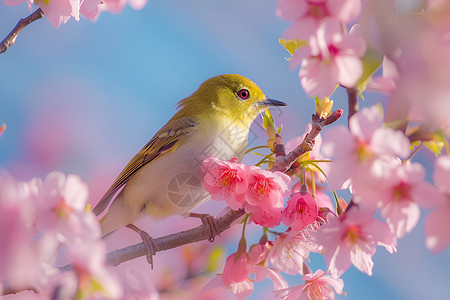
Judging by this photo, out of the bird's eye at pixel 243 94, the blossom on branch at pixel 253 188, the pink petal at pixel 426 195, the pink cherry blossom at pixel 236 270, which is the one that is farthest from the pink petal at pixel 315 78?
the bird's eye at pixel 243 94

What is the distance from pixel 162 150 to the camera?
216 centimetres

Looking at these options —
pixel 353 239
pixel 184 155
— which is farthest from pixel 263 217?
pixel 184 155

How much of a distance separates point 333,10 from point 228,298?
107 centimetres

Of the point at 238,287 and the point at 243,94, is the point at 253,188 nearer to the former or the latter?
the point at 238,287

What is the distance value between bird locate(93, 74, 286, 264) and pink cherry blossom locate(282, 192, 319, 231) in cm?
64

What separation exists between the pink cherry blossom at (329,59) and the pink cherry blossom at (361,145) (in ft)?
0.31

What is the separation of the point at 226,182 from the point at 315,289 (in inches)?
16.5

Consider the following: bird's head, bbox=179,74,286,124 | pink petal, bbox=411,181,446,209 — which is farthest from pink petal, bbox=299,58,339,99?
bird's head, bbox=179,74,286,124

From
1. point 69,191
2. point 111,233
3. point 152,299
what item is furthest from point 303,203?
point 111,233

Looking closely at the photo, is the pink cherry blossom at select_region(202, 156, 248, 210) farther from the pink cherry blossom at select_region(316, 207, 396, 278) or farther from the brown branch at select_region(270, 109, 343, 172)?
the pink cherry blossom at select_region(316, 207, 396, 278)

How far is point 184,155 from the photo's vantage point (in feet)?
6.70

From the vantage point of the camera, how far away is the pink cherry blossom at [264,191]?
133 cm

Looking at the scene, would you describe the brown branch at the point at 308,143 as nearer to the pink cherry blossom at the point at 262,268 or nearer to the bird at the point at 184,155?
the pink cherry blossom at the point at 262,268

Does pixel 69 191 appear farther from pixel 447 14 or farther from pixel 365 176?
pixel 447 14
